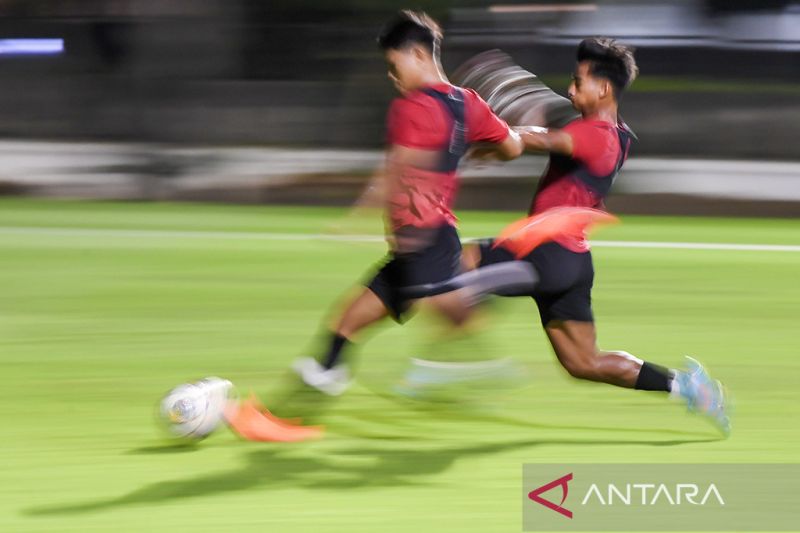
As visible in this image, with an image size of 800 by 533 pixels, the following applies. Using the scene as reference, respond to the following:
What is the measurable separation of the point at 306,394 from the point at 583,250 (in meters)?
1.41

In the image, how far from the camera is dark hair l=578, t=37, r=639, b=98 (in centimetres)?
534

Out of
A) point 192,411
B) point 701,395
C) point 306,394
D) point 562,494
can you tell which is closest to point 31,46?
point 306,394

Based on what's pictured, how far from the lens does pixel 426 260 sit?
5.28m

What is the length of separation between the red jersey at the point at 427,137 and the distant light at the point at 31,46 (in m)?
13.4

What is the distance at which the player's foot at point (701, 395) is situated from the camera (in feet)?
18.2

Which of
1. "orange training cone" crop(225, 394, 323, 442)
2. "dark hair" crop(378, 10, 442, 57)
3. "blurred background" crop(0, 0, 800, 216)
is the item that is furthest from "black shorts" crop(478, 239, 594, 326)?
"blurred background" crop(0, 0, 800, 216)

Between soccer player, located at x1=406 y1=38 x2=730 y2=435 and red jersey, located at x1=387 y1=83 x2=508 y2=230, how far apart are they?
18cm

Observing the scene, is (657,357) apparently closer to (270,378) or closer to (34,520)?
(270,378)

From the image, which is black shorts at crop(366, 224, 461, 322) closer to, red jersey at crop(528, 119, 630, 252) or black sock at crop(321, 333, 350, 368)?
black sock at crop(321, 333, 350, 368)

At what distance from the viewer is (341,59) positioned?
1759 centimetres

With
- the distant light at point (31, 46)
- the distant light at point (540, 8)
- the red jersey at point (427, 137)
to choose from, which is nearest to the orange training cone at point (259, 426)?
the red jersey at point (427, 137)

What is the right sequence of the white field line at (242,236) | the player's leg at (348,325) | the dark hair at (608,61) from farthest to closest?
the white field line at (242,236)
the player's leg at (348,325)
the dark hair at (608,61)

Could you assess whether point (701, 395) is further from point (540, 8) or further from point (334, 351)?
point (540, 8)

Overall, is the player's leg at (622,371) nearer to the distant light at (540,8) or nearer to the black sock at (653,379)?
the black sock at (653,379)
